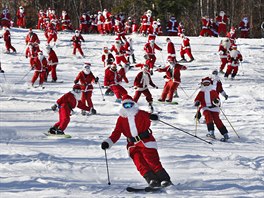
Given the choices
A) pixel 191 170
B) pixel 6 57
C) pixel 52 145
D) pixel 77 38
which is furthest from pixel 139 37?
pixel 191 170

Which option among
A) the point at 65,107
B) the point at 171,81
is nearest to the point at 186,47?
the point at 171,81

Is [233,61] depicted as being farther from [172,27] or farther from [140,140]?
[172,27]

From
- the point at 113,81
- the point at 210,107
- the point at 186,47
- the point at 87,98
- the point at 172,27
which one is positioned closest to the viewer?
the point at 210,107

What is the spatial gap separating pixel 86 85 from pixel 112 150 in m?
4.14

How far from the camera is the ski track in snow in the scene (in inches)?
263

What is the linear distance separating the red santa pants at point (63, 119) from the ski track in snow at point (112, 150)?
16.8 inches

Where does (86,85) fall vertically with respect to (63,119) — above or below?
above

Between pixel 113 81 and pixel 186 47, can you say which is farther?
pixel 186 47

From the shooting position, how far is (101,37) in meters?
27.6

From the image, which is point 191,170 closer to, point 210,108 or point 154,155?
point 154,155

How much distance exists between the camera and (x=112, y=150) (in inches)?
360

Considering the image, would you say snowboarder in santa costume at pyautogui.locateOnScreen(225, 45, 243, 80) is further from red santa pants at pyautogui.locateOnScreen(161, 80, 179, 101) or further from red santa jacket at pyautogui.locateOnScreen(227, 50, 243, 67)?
red santa pants at pyautogui.locateOnScreen(161, 80, 179, 101)

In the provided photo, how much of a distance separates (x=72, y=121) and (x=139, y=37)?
16.1 metres

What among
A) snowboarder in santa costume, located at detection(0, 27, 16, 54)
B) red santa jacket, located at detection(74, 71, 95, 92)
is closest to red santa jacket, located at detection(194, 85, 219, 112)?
red santa jacket, located at detection(74, 71, 95, 92)
